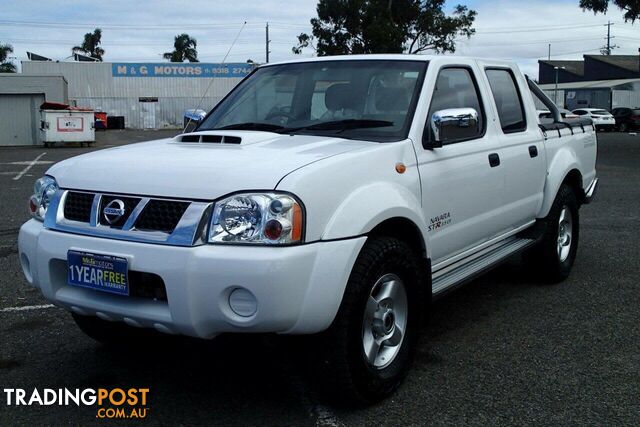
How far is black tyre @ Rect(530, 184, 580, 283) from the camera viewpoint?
5.66m

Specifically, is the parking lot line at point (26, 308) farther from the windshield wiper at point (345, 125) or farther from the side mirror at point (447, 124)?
the side mirror at point (447, 124)

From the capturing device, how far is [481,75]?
491cm

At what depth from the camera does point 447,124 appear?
3908 millimetres

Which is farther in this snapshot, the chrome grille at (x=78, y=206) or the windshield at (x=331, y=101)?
the windshield at (x=331, y=101)

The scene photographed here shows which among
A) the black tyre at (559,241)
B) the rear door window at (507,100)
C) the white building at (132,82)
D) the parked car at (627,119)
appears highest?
the white building at (132,82)

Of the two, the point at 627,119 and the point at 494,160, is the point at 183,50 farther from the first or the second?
the point at 494,160

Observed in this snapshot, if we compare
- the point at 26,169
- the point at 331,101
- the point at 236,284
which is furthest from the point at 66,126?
the point at 236,284

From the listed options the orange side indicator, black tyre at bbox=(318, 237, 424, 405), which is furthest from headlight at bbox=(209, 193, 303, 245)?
black tyre at bbox=(318, 237, 424, 405)

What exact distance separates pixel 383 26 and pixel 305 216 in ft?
161

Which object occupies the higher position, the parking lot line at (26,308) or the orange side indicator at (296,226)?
the orange side indicator at (296,226)

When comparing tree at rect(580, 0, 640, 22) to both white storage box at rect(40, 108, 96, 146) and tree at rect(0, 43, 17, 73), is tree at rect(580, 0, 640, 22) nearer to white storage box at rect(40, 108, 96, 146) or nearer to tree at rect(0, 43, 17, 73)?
white storage box at rect(40, 108, 96, 146)

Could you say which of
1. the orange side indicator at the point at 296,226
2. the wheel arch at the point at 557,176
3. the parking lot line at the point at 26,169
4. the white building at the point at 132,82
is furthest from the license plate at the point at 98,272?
the white building at the point at 132,82

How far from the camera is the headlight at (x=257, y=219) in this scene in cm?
301

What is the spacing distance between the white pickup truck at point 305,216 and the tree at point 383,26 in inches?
1813
